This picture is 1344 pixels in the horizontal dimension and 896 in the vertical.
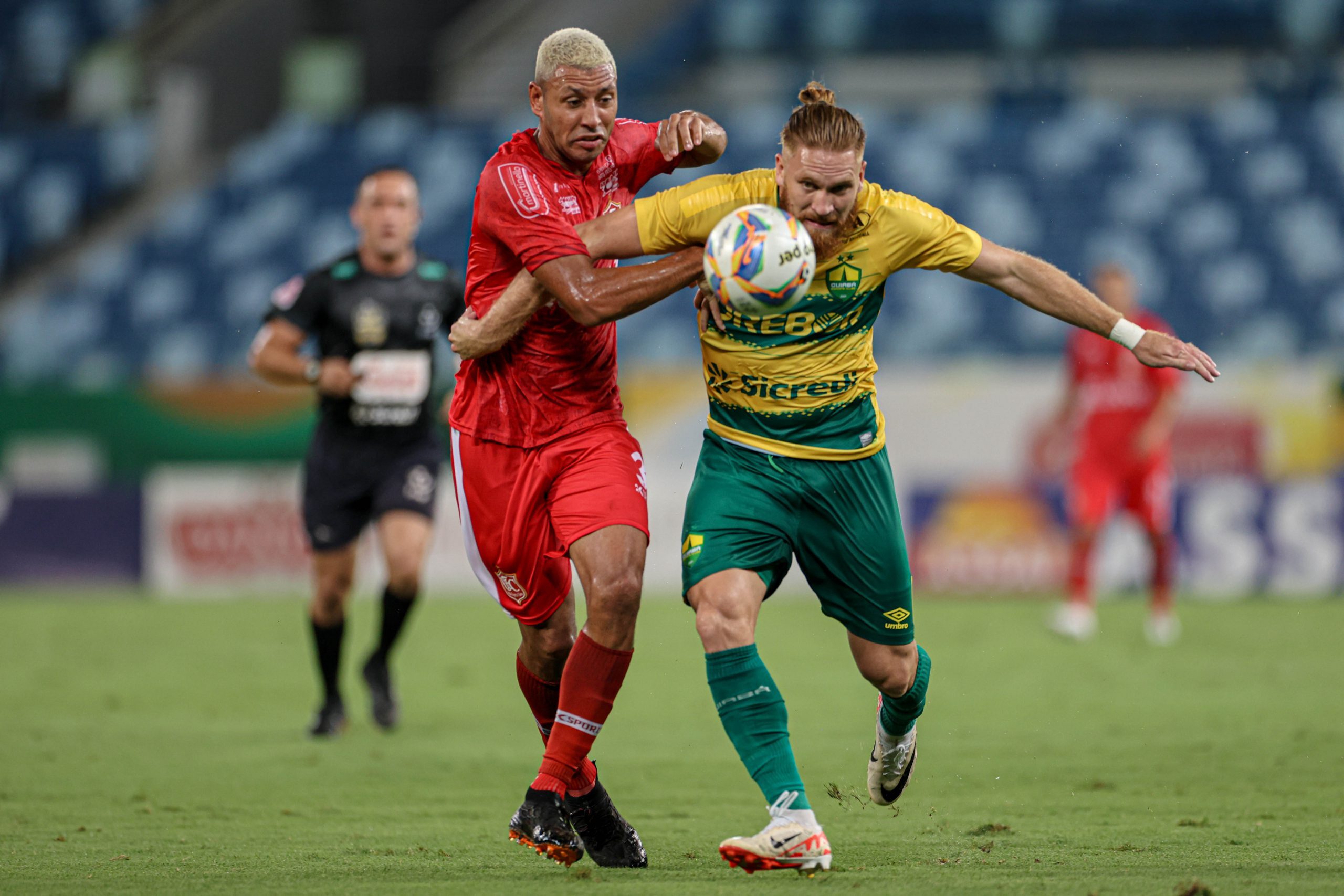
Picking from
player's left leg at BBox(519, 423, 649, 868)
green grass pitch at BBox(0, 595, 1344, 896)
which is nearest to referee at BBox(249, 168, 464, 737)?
green grass pitch at BBox(0, 595, 1344, 896)

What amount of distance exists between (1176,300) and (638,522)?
46.4ft

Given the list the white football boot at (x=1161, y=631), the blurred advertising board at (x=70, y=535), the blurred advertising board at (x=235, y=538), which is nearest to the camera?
the white football boot at (x=1161, y=631)

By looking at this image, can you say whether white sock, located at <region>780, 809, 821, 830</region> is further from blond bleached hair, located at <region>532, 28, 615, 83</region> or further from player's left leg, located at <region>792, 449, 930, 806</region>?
blond bleached hair, located at <region>532, 28, 615, 83</region>

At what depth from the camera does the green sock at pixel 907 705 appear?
218 inches

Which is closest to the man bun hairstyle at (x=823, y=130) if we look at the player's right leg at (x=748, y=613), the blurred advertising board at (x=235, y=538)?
the player's right leg at (x=748, y=613)

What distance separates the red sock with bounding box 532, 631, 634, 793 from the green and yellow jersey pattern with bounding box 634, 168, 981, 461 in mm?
819

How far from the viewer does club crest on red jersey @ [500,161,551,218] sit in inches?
199

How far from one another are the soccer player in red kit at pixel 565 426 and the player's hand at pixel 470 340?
0.17 metres

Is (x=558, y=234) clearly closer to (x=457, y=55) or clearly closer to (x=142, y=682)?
(x=142, y=682)

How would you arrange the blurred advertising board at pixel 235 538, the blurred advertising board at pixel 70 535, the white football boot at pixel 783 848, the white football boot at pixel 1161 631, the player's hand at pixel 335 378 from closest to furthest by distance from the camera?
the white football boot at pixel 783 848
the player's hand at pixel 335 378
the white football boot at pixel 1161 631
the blurred advertising board at pixel 235 538
the blurred advertising board at pixel 70 535

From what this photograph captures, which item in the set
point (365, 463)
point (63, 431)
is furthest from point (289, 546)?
point (365, 463)

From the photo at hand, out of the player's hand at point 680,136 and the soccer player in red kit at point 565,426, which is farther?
the player's hand at point 680,136

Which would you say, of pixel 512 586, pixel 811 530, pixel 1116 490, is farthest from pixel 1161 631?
pixel 512 586

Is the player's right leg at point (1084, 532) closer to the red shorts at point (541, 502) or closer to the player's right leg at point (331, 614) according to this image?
the player's right leg at point (331, 614)
